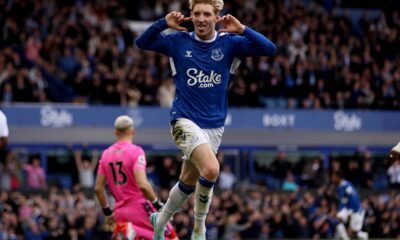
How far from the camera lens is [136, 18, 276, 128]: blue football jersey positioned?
11.3 meters

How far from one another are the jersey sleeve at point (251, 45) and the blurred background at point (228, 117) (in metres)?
11.1

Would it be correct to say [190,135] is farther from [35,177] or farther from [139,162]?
[35,177]

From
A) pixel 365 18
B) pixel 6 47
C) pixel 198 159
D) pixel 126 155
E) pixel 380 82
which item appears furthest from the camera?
pixel 365 18

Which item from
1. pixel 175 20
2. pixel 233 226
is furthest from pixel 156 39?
pixel 233 226

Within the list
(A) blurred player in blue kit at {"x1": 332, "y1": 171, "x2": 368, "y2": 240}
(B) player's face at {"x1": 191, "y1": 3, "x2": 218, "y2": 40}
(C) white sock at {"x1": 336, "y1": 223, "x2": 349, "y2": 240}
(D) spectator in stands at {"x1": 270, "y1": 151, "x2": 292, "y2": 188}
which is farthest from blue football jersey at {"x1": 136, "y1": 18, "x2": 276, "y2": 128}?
(D) spectator in stands at {"x1": 270, "y1": 151, "x2": 292, "y2": 188}

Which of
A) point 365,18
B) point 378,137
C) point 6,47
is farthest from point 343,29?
point 6,47

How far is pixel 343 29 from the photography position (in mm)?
36812

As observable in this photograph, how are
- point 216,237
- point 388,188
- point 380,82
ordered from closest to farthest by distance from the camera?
1. point 216,237
2. point 388,188
3. point 380,82

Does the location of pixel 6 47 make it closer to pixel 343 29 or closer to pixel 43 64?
pixel 43 64

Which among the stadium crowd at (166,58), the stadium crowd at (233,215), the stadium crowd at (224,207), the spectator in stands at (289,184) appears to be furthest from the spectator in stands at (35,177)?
the spectator in stands at (289,184)

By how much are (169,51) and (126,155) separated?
5.88 feet

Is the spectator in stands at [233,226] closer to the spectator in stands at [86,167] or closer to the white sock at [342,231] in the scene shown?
the white sock at [342,231]

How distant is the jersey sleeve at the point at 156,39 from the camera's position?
11.4 m

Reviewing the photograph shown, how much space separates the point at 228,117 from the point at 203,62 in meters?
19.9
